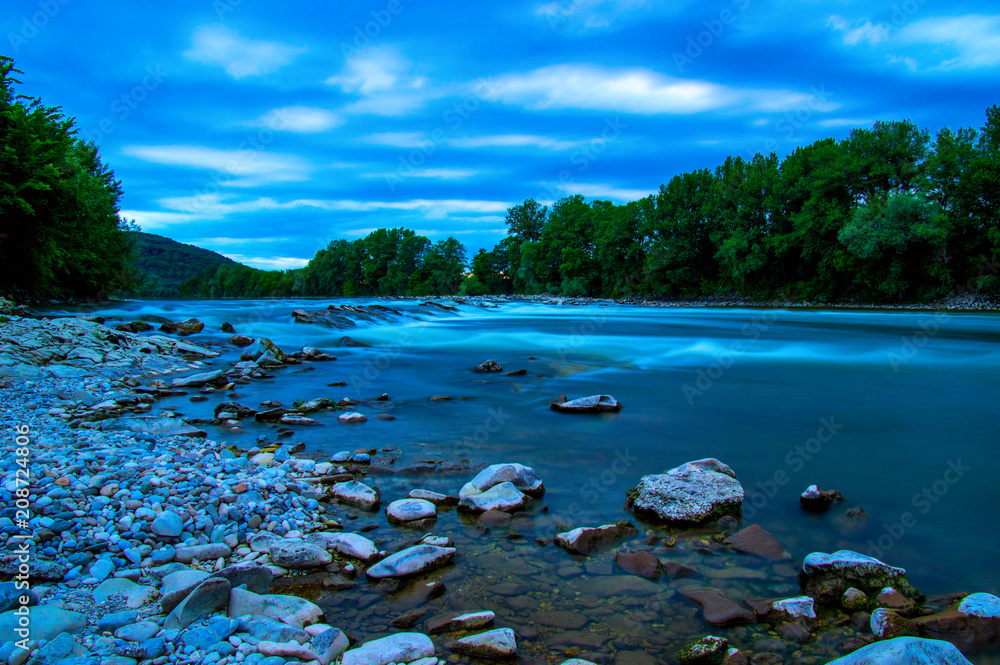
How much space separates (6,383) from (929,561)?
10993 mm

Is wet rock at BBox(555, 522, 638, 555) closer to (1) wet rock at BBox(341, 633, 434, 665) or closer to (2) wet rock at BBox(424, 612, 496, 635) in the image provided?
(2) wet rock at BBox(424, 612, 496, 635)

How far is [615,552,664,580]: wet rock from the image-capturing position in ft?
10.9

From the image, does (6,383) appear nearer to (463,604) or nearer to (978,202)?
(463,604)

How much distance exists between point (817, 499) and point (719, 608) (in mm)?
2019

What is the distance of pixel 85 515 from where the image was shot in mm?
3350

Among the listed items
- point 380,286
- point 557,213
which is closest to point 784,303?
point 557,213

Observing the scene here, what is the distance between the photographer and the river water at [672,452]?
309 cm

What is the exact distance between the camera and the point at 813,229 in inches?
2041

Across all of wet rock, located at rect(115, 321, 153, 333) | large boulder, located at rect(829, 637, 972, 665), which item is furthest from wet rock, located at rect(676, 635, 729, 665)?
wet rock, located at rect(115, 321, 153, 333)

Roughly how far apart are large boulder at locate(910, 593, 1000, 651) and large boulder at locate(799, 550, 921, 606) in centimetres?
26

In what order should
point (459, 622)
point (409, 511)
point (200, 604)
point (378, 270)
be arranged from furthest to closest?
point (378, 270) → point (409, 511) → point (459, 622) → point (200, 604)

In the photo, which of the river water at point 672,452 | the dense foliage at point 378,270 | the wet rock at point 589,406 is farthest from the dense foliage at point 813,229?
the wet rock at point 589,406

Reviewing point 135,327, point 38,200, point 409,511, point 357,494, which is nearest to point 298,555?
point 409,511

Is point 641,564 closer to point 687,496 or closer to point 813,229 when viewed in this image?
point 687,496
